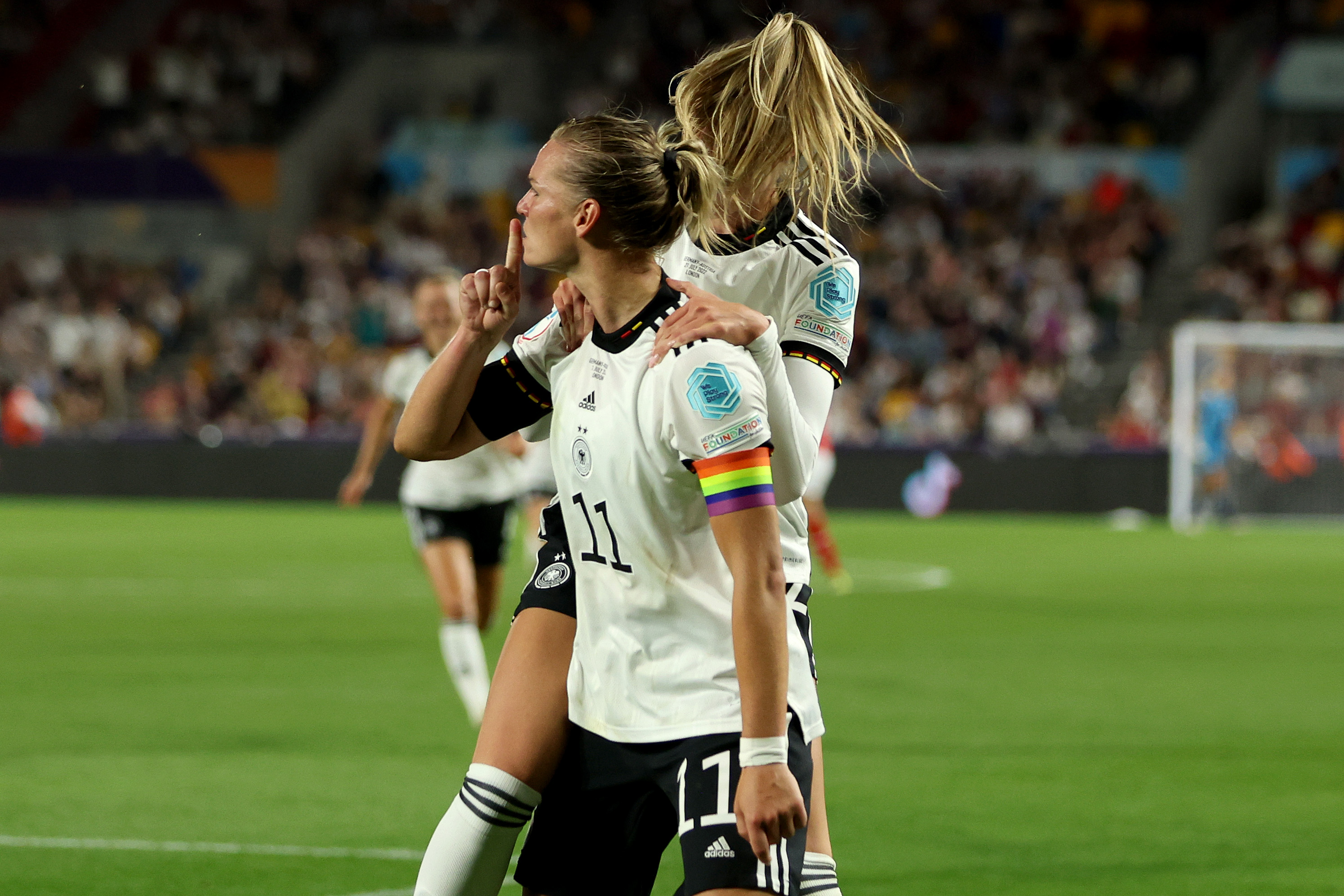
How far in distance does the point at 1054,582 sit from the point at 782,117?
1264cm

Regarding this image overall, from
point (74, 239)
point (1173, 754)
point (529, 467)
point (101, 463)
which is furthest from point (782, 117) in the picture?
point (74, 239)

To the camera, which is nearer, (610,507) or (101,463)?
(610,507)

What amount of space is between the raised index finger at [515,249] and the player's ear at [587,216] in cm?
16

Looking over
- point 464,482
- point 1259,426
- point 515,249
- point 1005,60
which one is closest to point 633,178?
point 515,249

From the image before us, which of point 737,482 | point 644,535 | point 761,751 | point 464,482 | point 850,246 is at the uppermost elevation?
point 850,246

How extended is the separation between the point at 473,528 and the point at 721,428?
6.11 m

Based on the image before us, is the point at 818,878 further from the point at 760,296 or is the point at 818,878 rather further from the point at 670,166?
the point at 670,166

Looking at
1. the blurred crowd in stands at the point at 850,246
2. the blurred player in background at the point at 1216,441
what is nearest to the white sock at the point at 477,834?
the blurred crowd in stands at the point at 850,246

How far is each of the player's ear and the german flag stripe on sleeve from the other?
1.81ft

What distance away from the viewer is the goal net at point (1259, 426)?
2448cm

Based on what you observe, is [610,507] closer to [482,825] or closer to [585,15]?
[482,825]

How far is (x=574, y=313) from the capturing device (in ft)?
12.2

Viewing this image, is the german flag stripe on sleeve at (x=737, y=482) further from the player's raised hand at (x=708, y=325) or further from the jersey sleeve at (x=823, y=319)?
the jersey sleeve at (x=823, y=319)

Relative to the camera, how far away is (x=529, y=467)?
14008 millimetres
